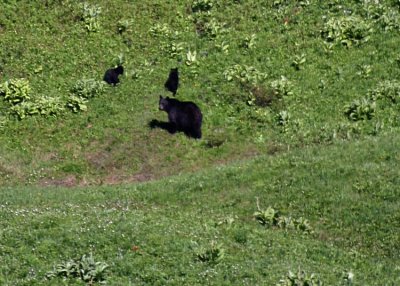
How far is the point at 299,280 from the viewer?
15.1 meters

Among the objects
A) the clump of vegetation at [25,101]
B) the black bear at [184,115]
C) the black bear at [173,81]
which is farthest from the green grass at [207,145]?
the black bear at [173,81]

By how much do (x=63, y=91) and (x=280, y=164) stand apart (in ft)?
35.9

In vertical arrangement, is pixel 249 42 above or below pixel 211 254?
above

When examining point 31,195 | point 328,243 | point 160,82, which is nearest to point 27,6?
point 160,82

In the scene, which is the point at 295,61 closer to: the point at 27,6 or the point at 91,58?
the point at 91,58

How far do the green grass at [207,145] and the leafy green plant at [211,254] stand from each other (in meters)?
0.05

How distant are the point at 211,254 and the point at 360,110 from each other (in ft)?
39.8

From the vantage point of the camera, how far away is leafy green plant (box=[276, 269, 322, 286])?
1498 centimetres

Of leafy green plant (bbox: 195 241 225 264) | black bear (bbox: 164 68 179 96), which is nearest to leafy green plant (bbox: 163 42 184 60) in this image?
black bear (bbox: 164 68 179 96)

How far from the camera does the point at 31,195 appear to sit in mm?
22672

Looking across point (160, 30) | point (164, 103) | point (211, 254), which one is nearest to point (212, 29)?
point (160, 30)

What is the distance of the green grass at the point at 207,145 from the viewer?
55.1 ft

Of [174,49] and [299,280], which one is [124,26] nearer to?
[174,49]

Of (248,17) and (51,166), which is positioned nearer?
(51,166)
